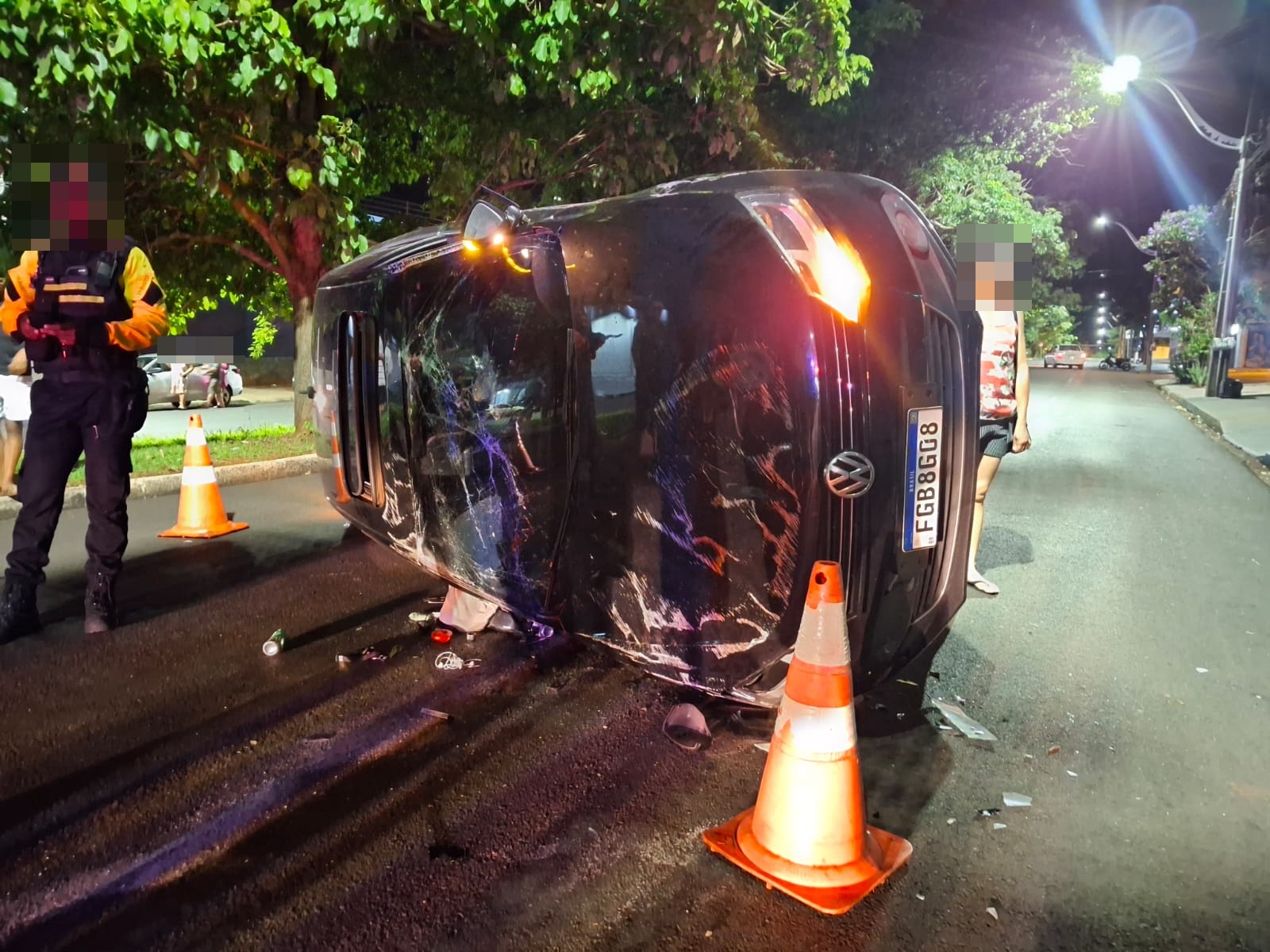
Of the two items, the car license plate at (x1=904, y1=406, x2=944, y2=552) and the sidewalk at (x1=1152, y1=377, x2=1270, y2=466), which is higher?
the car license plate at (x1=904, y1=406, x2=944, y2=552)

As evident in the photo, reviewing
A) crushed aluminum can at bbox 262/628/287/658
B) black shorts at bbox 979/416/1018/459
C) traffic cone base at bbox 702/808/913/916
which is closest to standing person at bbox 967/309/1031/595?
black shorts at bbox 979/416/1018/459

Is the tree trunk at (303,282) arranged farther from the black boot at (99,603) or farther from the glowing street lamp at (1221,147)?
the glowing street lamp at (1221,147)

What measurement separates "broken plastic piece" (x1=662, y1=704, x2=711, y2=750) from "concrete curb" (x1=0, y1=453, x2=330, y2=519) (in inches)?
166

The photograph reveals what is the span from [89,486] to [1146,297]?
244ft

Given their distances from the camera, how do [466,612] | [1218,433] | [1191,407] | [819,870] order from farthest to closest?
1. [1191,407]
2. [1218,433]
3. [466,612]
4. [819,870]

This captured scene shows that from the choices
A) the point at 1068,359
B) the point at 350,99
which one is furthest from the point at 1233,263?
the point at 1068,359

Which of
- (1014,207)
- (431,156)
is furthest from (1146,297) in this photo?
(431,156)

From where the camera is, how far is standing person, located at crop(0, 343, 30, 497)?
6.40 metres

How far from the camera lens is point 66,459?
379cm

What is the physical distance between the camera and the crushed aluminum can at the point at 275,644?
3.70m

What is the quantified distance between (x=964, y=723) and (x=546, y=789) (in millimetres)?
1514

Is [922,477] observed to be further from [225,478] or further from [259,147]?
[259,147]

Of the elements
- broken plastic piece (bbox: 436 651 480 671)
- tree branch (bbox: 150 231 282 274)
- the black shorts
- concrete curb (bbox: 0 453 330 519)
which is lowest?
broken plastic piece (bbox: 436 651 480 671)

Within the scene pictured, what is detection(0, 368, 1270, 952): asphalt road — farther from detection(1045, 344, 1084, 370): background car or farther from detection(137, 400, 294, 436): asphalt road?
detection(1045, 344, 1084, 370): background car
